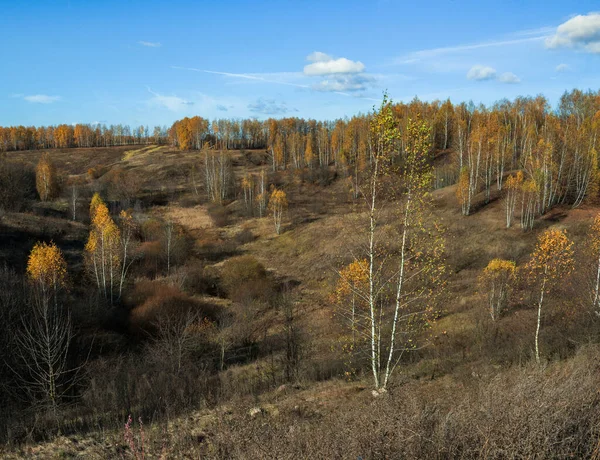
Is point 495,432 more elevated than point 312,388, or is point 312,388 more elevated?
point 495,432

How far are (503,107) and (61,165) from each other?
123 metres

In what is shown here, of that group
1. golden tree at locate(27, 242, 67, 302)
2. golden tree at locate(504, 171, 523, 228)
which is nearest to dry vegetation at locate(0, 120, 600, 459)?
golden tree at locate(504, 171, 523, 228)

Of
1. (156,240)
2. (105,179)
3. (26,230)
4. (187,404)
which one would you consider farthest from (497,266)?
(105,179)

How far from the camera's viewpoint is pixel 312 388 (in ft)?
49.8

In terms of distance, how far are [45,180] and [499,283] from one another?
77.1 m

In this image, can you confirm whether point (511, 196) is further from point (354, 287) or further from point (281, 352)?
point (354, 287)

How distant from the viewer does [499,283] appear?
29.6 m

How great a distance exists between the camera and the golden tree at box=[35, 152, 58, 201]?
74750mm

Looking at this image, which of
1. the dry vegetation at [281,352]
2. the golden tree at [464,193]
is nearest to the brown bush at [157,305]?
the dry vegetation at [281,352]

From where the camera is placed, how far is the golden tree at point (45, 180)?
74.8 metres

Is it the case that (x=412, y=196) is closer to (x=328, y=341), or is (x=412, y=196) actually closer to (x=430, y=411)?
(x=430, y=411)

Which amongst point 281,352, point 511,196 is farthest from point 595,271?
point 511,196

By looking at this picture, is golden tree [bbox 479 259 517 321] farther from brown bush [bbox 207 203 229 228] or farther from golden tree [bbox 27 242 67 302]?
brown bush [bbox 207 203 229 228]

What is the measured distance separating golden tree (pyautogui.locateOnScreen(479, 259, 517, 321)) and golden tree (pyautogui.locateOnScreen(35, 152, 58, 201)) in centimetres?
7605
